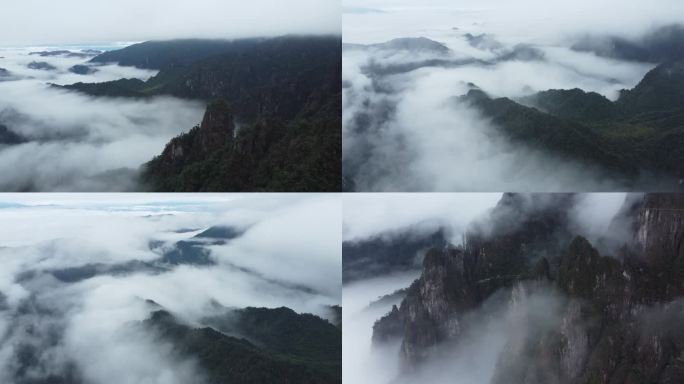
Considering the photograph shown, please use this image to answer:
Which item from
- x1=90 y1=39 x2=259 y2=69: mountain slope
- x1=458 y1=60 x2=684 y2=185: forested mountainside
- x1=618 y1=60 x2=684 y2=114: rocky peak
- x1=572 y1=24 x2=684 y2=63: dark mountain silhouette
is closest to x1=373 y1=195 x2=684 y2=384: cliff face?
x1=458 y1=60 x2=684 y2=185: forested mountainside

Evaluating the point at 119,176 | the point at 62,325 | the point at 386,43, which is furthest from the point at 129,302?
the point at 386,43

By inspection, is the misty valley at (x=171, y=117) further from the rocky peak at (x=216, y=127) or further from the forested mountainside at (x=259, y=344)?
the forested mountainside at (x=259, y=344)

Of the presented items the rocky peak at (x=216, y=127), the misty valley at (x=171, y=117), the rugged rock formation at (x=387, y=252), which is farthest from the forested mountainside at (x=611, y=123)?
the rocky peak at (x=216, y=127)

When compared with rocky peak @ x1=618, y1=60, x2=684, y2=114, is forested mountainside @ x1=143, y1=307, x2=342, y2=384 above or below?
below

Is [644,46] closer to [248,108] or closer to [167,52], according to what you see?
[248,108]

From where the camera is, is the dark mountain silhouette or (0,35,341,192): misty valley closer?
(0,35,341,192): misty valley

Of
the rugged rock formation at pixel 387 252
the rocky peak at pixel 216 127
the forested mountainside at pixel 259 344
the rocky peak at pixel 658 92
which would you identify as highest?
the rocky peak at pixel 658 92

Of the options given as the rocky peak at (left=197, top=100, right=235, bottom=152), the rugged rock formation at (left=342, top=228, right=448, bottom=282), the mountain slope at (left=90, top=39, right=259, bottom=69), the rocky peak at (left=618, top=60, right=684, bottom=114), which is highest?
the mountain slope at (left=90, top=39, right=259, bottom=69)

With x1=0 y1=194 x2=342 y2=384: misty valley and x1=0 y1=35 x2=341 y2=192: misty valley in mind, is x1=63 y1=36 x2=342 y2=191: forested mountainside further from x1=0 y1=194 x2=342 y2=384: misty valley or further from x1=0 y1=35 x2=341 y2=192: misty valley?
x1=0 y1=194 x2=342 y2=384: misty valley
